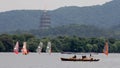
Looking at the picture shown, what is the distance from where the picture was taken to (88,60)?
14538 cm

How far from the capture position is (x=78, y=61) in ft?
474

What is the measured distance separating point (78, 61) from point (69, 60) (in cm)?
339

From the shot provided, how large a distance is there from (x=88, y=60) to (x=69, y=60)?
6.08 metres

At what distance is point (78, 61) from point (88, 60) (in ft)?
9.47

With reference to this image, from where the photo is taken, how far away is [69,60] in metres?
142
